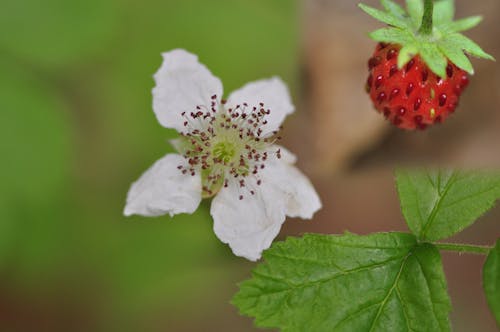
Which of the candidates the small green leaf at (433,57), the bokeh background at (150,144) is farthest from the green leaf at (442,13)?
the bokeh background at (150,144)

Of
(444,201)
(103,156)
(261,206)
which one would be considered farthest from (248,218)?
(103,156)

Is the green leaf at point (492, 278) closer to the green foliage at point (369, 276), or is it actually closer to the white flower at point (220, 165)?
the green foliage at point (369, 276)

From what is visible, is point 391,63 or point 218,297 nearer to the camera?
point 391,63

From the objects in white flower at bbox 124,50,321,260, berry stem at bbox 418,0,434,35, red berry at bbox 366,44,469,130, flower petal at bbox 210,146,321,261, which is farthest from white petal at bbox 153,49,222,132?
berry stem at bbox 418,0,434,35

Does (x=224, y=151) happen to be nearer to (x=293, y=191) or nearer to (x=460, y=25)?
(x=293, y=191)

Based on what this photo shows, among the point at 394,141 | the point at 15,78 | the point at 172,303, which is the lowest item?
the point at 172,303

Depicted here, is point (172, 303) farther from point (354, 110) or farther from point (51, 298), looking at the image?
point (354, 110)

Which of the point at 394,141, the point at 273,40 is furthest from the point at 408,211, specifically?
the point at 273,40
